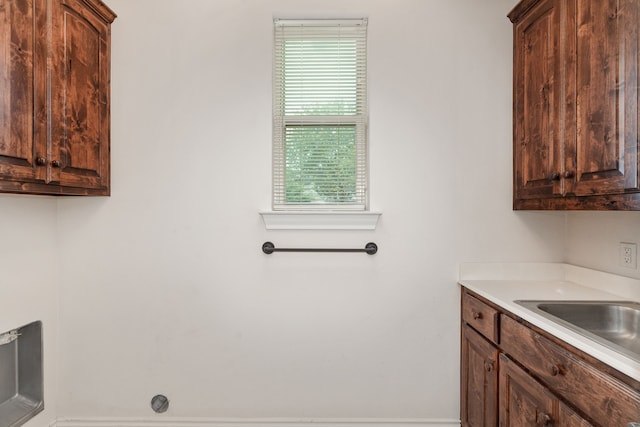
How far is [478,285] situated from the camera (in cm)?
189

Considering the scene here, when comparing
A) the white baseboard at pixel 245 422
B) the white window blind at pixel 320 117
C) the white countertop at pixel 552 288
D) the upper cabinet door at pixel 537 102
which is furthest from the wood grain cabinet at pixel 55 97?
the upper cabinet door at pixel 537 102

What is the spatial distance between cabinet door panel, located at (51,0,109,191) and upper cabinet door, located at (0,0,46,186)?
4.9 inches

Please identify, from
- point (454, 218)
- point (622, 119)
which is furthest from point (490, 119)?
point (622, 119)

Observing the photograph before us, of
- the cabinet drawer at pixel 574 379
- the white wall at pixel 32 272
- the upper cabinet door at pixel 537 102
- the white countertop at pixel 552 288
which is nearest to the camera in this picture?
the cabinet drawer at pixel 574 379

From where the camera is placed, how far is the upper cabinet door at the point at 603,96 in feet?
3.97

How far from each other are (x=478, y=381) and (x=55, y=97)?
7.72 feet

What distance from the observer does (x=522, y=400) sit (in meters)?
1.40

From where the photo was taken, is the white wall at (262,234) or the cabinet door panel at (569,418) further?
the white wall at (262,234)

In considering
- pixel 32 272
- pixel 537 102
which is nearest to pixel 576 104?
pixel 537 102

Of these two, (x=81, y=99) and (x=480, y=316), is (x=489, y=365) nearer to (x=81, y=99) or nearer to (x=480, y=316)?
(x=480, y=316)

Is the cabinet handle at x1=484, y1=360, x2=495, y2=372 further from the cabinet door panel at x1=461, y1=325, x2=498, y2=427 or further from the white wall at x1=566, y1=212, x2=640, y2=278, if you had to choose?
the white wall at x1=566, y1=212, x2=640, y2=278

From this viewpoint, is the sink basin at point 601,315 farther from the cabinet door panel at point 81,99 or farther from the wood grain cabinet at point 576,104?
the cabinet door panel at point 81,99

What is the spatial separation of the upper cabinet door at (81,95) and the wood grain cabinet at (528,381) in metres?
2.04

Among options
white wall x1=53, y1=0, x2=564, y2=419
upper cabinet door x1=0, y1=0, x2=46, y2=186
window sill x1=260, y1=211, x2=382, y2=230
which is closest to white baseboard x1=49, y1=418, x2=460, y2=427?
white wall x1=53, y1=0, x2=564, y2=419
